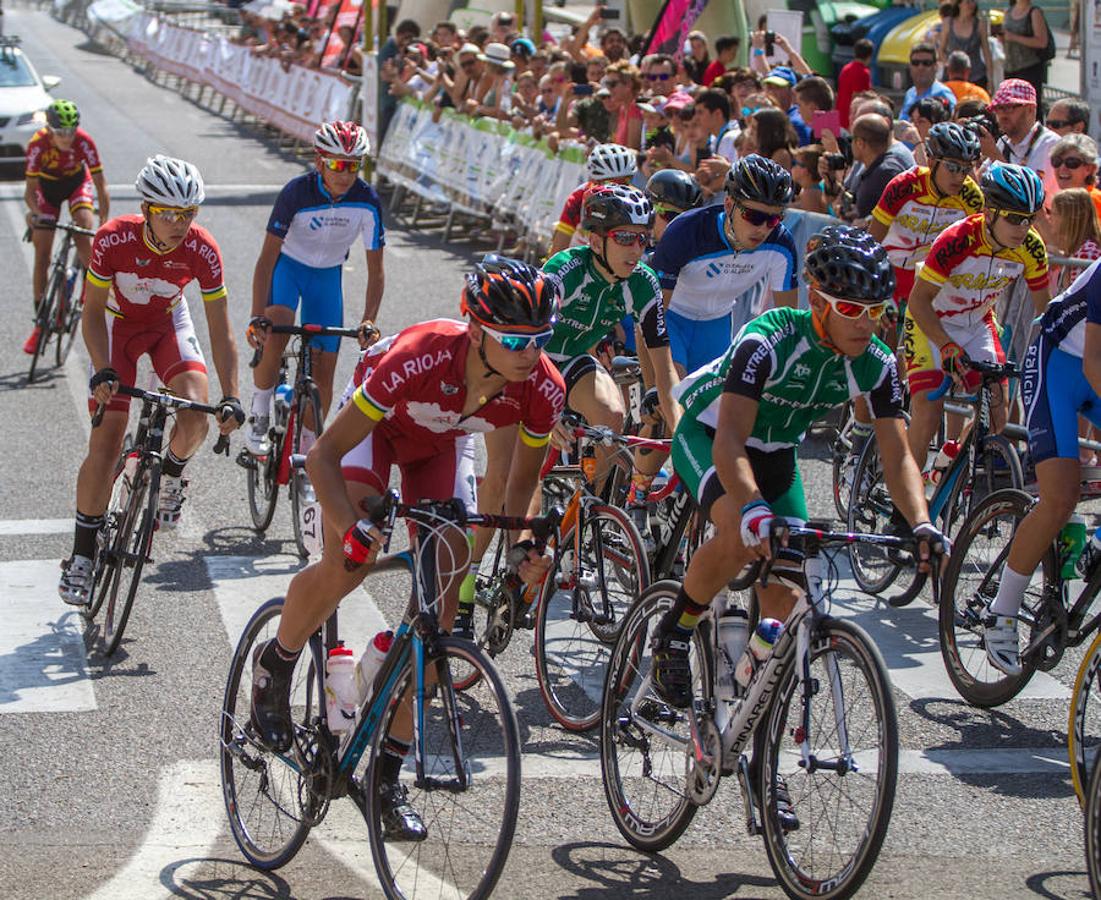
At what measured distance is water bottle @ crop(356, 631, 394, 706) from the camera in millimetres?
5270

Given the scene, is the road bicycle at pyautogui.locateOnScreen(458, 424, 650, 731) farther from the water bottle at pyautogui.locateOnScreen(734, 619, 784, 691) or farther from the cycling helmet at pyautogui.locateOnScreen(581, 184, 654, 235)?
the water bottle at pyautogui.locateOnScreen(734, 619, 784, 691)

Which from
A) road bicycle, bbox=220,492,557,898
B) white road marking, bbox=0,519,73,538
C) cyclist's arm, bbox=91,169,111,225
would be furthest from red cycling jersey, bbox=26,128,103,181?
road bicycle, bbox=220,492,557,898

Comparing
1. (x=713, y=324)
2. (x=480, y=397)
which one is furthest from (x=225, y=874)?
(x=713, y=324)

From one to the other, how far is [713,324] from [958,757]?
2.87m

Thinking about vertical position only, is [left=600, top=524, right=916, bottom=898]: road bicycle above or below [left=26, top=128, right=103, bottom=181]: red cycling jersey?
below

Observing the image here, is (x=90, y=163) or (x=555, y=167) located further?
(x=555, y=167)

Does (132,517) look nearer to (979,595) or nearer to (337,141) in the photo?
(337,141)

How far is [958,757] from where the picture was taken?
676cm

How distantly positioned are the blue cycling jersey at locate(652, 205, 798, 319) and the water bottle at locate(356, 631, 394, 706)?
3684 millimetres

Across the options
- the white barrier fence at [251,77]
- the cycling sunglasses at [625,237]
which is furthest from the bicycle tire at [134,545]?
the white barrier fence at [251,77]

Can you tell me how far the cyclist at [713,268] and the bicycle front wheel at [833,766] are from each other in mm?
3550

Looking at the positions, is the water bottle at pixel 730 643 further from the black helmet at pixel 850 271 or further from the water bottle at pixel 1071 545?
the water bottle at pixel 1071 545

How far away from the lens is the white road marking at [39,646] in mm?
7309

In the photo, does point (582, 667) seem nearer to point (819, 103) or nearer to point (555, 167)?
point (819, 103)
